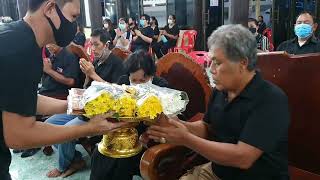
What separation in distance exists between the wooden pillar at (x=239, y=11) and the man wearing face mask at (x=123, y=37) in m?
2.95

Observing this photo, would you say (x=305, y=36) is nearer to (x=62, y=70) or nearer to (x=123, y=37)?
(x=62, y=70)

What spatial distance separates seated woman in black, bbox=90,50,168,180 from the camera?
242 centimetres

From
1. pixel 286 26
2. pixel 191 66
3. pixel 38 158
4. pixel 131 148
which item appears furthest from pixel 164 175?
pixel 286 26

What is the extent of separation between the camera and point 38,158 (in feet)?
11.9

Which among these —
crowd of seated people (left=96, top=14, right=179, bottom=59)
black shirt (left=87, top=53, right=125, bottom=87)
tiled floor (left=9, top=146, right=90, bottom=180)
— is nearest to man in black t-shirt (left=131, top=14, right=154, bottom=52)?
crowd of seated people (left=96, top=14, right=179, bottom=59)

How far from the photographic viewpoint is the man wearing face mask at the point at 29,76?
4.19 feet

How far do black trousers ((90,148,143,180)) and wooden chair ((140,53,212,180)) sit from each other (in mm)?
429

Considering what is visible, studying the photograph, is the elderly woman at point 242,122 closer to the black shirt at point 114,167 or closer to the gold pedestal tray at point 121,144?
the gold pedestal tray at point 121,144

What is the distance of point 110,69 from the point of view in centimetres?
348

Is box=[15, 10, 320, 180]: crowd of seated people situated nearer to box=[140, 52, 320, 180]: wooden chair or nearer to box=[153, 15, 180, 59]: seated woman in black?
box=[140, 52, 320, 180]: wooden chair

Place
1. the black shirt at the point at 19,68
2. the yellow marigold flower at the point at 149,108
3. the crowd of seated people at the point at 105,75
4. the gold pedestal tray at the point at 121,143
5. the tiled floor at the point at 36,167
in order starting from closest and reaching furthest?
the black shirt at the point at 19,68 → the yellow marigold flower at the point at 149,108 → the gold pedestal tray at the point at 121,143 → the crowd of seated people at the point at 105,75 → the tiled floor at the point at 36,167

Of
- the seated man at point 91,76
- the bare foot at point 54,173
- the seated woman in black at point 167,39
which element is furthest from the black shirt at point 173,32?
the bare foot at point 54,173

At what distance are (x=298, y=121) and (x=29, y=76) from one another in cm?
160

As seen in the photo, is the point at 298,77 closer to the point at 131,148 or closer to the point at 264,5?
the point at 131,148
